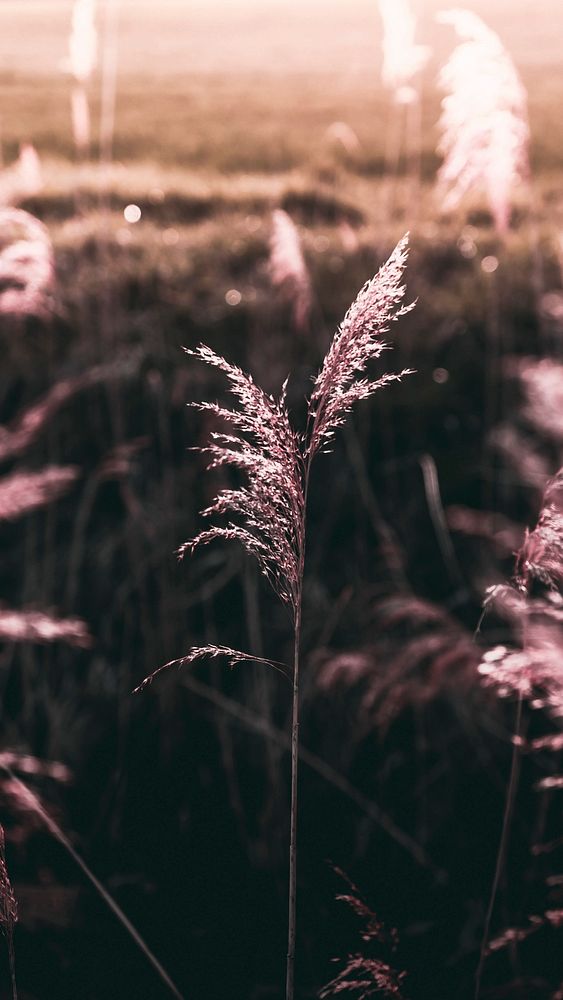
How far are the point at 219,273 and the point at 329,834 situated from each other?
2529 mm

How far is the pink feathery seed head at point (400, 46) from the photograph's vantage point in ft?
9.46

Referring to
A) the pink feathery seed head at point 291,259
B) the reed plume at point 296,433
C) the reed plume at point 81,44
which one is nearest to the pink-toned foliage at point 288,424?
the reed plume at point 296,433

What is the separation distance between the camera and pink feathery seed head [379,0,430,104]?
2.88m

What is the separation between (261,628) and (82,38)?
1916 millimetres

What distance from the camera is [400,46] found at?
296 centimetres

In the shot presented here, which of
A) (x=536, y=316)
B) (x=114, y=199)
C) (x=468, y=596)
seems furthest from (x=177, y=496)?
(x=114, y=199)

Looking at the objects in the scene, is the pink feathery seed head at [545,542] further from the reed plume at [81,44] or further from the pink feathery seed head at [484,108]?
the reed plume at [81,44]

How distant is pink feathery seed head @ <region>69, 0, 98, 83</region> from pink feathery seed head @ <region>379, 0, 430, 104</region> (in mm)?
906

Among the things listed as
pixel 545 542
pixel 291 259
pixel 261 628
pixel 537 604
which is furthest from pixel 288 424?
pixel 261 628

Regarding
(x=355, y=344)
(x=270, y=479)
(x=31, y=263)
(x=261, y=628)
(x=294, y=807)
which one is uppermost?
(x=31, y=263)

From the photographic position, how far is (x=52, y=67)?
771 cm

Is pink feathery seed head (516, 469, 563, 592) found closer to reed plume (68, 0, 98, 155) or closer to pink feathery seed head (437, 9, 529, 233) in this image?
pink feathery seed head (437, 9, 529, 233)

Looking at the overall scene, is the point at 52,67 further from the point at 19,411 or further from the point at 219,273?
the point at 19,411

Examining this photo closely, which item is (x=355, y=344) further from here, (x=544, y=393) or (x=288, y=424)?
(x=544, y=393)
